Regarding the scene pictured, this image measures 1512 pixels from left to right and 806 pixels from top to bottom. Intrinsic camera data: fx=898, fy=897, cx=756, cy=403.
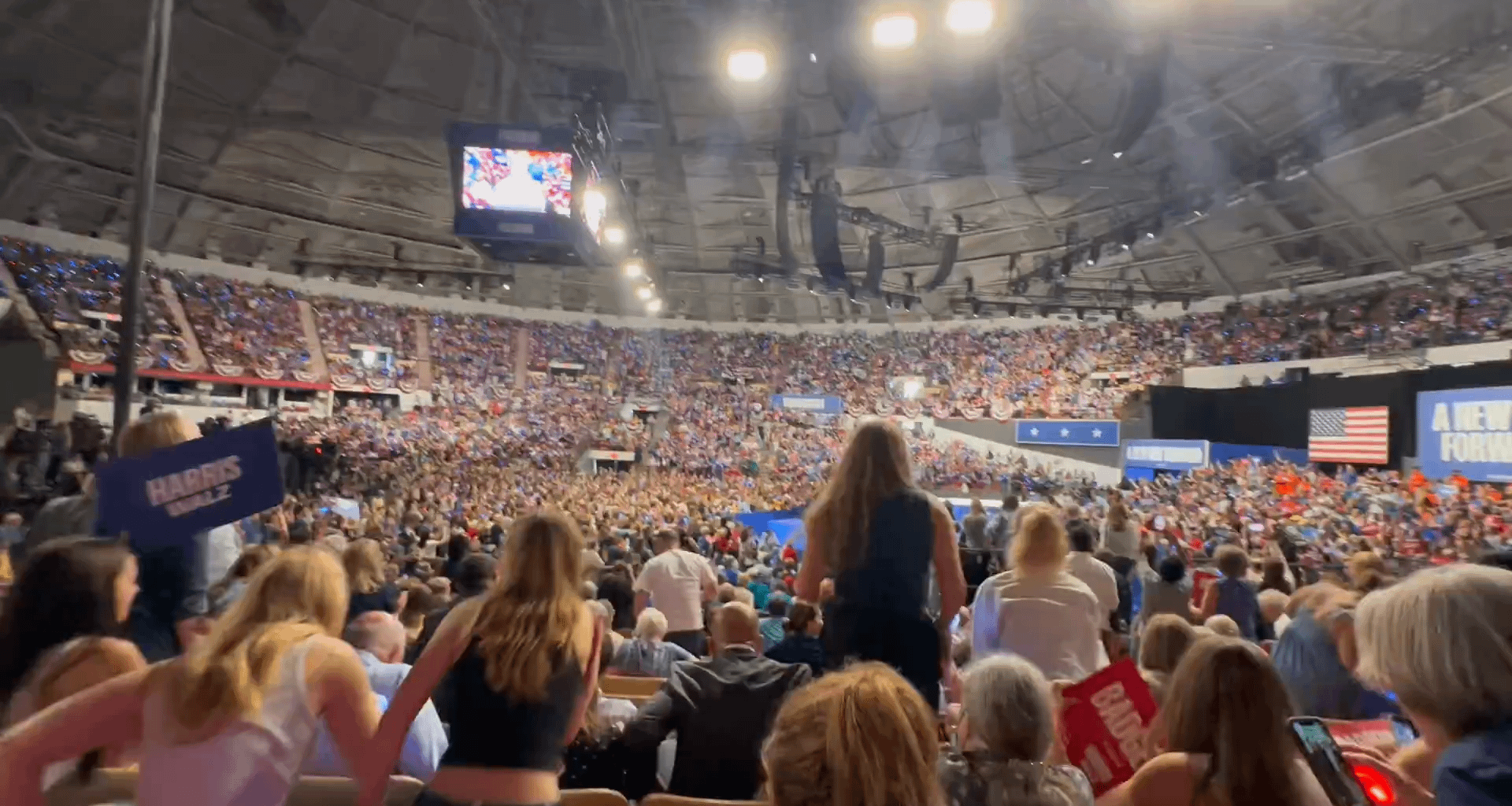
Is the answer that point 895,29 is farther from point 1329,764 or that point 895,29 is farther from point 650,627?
point 1329,764

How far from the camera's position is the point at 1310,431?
17.8 m

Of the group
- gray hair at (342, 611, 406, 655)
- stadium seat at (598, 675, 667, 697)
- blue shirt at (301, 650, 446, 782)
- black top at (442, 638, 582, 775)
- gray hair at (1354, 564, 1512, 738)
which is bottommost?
stadium seat at (598, 675, 667, 697)

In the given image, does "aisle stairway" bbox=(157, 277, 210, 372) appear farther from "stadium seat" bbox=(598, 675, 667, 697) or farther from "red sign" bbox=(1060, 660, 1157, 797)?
"red sign" bbox=(1060, 660, 1157, 797)

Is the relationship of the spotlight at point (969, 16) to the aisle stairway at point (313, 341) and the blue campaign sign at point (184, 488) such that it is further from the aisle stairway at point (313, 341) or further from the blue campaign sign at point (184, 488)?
the aisle stairway at point (313, 341)

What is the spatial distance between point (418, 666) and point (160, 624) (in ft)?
4.73

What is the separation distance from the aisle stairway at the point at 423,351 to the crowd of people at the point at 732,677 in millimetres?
22006

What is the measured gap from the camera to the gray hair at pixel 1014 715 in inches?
72.6

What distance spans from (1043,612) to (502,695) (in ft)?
5.94

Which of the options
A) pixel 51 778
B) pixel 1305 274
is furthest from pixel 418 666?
pixel 1305 274

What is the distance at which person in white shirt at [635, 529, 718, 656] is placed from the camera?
531 cm

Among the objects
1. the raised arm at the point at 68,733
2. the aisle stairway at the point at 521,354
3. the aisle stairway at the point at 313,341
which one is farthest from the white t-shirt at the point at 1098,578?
the aisle stairway at the point at 521,354

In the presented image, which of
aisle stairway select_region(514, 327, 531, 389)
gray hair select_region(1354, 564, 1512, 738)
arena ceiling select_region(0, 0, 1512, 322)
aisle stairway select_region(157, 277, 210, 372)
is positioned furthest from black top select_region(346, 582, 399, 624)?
aisle stairway select_region(514, 327, 531, 389)

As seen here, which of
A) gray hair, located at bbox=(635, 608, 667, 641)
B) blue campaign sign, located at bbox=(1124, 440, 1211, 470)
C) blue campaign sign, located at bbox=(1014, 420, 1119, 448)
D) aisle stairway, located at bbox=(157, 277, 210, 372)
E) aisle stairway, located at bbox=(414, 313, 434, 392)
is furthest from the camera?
aisle stairway, located at bbox=(414, 313, 434, 392)

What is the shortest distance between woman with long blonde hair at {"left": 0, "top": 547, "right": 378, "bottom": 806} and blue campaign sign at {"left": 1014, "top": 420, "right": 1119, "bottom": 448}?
22433 mm
